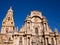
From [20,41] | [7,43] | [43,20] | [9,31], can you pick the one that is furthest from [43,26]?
[9,31]

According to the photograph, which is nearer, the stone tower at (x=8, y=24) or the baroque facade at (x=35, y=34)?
the baroque facade at (x=35, y=34)

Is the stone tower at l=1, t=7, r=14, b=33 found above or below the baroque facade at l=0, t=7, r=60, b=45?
above

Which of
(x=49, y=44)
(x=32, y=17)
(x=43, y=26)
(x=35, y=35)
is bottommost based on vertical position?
(x=49, y=44)

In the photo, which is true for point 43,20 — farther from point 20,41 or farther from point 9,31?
point 9,31

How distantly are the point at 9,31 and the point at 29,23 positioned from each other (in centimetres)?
2310

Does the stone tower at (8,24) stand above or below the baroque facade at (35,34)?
above

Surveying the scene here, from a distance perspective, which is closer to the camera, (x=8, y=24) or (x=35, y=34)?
(x=35, y=34)

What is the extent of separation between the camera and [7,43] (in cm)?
3747

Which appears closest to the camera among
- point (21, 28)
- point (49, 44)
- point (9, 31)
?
point (49, 44)

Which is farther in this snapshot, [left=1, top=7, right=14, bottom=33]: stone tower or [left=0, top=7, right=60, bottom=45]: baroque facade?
[left=1, top=7, right=14, bottom=33]: stone tower

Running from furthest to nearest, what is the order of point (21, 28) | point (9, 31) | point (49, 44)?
point (9, 31) → point (21, 28) → point (49, 44)

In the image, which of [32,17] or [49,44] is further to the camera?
[32,17]

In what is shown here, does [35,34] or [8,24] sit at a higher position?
[8,24]

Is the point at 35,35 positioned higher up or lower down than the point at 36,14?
lower down
